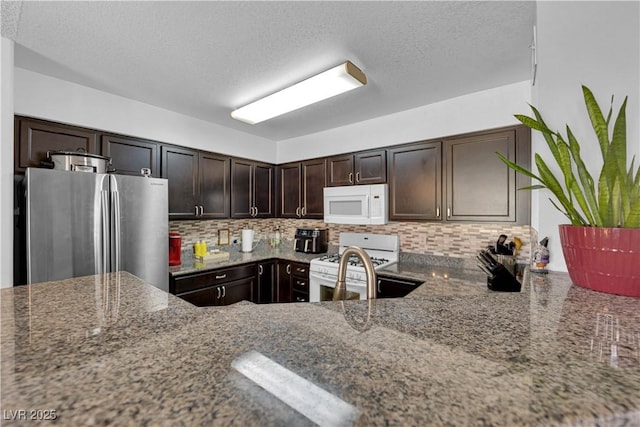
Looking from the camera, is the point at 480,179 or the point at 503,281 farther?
the point at 480,179

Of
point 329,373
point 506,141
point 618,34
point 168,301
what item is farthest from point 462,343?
point 506,141

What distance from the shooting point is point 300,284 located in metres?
3.14

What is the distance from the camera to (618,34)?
3.59ft

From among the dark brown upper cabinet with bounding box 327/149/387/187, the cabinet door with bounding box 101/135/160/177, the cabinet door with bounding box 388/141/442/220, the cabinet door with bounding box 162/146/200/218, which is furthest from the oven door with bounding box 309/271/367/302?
the cabinet door with bounding box 101/135/160/177

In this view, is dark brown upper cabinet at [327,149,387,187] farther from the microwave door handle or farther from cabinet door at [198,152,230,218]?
cabinet door at [198,152,230,218]

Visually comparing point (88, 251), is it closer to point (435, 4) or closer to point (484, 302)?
point (484, 302)

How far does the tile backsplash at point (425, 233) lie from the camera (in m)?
2.46

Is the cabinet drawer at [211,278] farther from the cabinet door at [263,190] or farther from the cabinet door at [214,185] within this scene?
the cabinet door at [263,190]

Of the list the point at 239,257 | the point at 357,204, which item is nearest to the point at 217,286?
the point at 239,257

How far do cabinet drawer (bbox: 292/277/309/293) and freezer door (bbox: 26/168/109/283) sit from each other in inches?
71.4

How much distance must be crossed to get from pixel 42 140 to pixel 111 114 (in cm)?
54

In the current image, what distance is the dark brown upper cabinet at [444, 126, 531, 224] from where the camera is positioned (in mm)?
2184

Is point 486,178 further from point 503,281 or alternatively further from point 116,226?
point 116,226

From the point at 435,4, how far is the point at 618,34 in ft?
2.51
